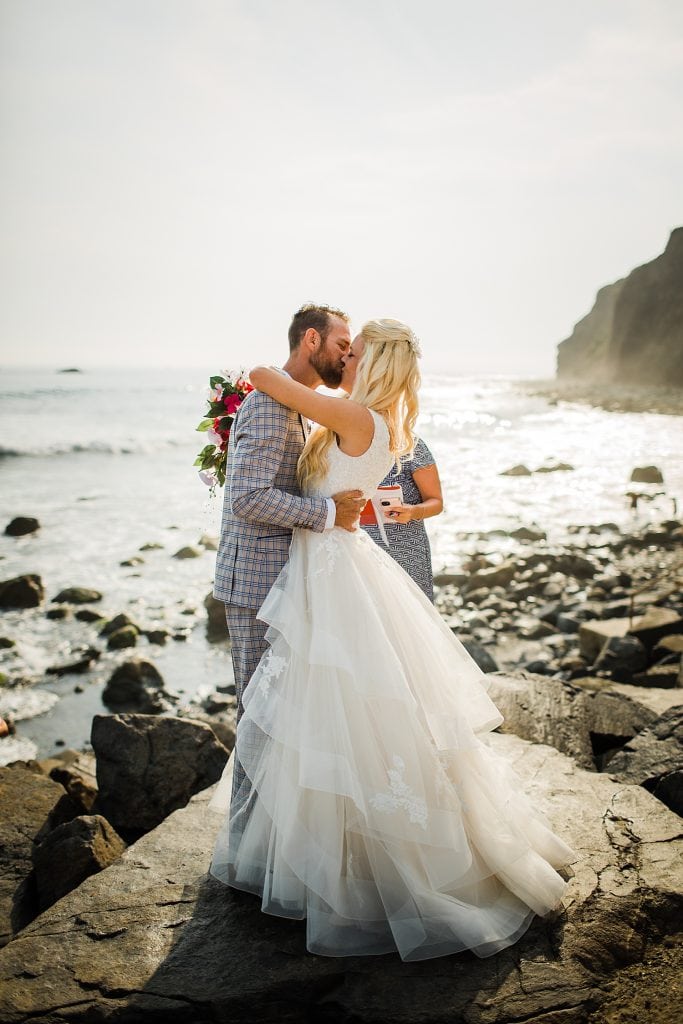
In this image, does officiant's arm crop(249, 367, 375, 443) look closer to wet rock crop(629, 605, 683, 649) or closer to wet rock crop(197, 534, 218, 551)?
wet rock crop(629, 605, 683, 649)

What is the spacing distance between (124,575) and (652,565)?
9289 millimetres

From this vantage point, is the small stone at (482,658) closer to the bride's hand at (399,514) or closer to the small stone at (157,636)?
the bride's hand at (399,514)

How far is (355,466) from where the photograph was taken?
3414mm

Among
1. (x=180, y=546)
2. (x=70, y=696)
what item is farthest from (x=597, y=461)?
(x=70, y=696)

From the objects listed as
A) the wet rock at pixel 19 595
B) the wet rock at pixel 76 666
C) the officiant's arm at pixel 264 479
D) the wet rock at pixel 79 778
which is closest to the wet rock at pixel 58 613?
the wet rock at pixel 19 595

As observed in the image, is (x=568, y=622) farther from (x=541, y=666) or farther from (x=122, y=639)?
(x=122, y=639)

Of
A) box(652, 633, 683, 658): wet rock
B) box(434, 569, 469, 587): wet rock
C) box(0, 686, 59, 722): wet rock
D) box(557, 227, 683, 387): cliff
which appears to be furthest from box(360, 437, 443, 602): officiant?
box(557, 227, 683, 387): cliff

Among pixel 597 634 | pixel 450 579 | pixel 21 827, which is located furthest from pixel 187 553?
pixel 21 827

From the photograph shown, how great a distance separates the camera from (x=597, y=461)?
25.5m

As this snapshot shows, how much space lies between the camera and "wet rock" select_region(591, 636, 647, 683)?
7.84 metres

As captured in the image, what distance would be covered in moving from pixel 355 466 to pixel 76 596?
908 centimetres

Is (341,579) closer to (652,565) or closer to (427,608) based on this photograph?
(427,608)

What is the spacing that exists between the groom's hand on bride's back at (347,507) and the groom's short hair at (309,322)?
826mm

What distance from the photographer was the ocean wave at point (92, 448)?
28.4 metres
